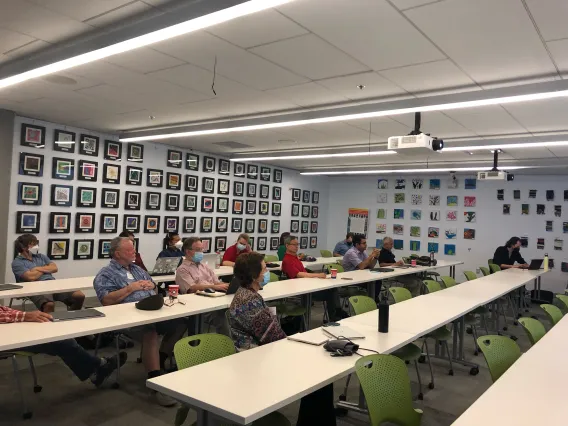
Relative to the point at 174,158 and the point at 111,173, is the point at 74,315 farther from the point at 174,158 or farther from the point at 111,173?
the point at 174,158

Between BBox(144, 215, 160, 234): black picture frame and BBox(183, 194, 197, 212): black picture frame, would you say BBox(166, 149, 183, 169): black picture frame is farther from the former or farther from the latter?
BBox(144, 215, 160, 234): black picture frame

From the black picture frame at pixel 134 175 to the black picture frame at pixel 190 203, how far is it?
3.76 ft

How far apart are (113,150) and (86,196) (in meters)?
0.99

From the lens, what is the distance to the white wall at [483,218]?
1020cm

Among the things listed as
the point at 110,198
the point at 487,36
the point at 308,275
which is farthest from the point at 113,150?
the point at 487,36

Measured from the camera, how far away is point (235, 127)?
608cm

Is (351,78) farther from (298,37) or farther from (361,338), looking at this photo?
(361,338)

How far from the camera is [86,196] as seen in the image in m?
7.49

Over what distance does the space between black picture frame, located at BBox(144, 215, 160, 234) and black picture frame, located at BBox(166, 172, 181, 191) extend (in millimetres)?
696

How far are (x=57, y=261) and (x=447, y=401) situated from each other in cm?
625

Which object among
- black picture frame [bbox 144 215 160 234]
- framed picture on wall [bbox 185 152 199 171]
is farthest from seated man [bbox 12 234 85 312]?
framed picture on wall [bbox 185 152 199 171]

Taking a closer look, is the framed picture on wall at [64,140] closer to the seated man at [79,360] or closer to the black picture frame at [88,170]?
the black picture frame at [88,170]

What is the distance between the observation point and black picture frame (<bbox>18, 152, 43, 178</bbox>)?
6.62m

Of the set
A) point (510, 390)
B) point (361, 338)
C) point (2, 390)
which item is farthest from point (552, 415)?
point (2, 390)
